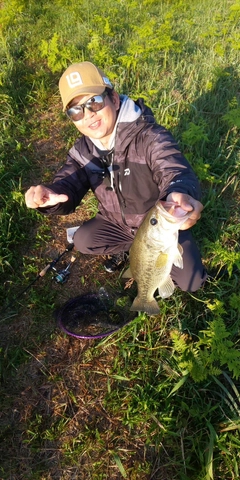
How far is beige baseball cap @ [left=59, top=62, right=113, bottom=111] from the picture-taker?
2.51m

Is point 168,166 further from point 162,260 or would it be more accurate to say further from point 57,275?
point 57,275

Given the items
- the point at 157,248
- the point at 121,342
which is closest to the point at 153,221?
the point at 157,248

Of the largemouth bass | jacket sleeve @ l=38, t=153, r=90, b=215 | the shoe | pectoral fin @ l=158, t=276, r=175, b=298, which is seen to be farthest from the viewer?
the shoe

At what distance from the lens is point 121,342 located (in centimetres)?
301

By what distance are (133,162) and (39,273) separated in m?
1.60

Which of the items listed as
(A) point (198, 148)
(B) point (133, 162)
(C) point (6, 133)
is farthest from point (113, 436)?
(C) point (6, 133)

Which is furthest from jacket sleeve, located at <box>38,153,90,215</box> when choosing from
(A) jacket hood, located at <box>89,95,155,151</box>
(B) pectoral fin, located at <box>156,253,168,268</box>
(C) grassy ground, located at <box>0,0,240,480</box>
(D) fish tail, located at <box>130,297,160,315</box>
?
(B) pectoral fin, located at <box>156,253,168,268</box>

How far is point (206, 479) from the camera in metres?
2.24

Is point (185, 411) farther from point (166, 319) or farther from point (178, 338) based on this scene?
point (166, 319)

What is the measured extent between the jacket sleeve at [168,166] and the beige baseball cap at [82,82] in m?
0.53

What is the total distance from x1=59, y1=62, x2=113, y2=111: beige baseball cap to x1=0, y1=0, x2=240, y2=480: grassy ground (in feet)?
5.09

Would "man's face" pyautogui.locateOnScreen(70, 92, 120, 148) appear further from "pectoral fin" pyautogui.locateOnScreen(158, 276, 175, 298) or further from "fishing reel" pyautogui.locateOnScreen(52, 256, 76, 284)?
"fishing reel" pyautogui.locateOnScreen(52, 256, 76, 284)

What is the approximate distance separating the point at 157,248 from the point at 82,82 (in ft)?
4.78

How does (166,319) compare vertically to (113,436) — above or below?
above
